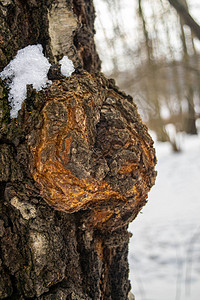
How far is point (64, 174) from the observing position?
78cm

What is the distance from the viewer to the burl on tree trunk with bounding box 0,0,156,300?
786 mm

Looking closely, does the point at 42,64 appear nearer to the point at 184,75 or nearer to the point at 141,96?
the point at 184,75

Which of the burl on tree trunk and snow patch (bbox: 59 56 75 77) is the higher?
snow patch (bbox: 59 56 75 77)

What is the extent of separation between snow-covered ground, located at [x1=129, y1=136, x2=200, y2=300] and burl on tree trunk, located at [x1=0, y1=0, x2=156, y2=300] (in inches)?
7.5

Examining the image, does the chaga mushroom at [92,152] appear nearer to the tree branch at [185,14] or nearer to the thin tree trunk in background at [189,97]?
the tree branch at [185,14]

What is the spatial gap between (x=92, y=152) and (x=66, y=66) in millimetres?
321

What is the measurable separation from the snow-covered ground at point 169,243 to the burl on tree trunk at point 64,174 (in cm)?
19

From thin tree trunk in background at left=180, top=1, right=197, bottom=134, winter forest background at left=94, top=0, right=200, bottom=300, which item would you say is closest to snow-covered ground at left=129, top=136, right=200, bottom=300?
winter forest background at left=94, top=0, right=200, bottom=300

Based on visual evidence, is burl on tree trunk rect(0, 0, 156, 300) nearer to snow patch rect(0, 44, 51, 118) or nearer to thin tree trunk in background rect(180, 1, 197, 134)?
snow patch rect(0, 44, 51, 118)

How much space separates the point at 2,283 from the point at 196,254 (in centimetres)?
266

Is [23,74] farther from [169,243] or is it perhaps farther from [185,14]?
[169,243]

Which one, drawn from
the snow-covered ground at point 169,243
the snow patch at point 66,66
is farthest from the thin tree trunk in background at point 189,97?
the snow patch at point 66,66

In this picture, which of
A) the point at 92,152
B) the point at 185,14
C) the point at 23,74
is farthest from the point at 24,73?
the point at 185,14

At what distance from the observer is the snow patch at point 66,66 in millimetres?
883
